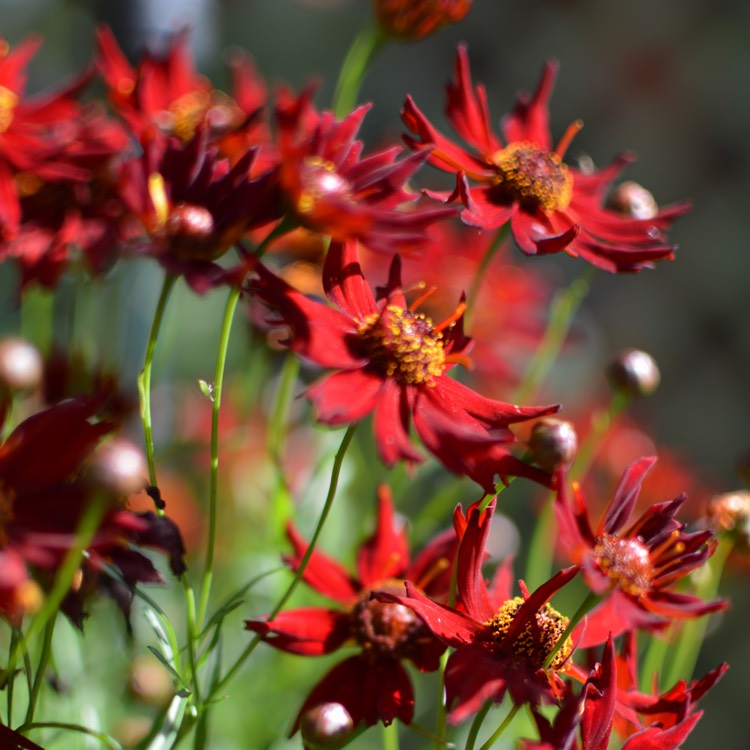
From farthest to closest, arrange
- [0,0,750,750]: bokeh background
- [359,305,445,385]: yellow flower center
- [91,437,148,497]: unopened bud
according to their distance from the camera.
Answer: [0,0,750,750]: bokeh background → [359,305,445,385]: yellow flower center → [91,437,148,497]: unopened bud

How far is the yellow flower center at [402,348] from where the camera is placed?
1.33ft

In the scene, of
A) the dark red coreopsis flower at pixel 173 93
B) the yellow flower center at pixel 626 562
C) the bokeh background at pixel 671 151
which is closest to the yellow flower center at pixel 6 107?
the dark red coreopsis flower at pixel 173 93

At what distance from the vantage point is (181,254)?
0.36 m

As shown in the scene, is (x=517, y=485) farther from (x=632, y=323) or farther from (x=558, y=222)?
(x=632, y=323)

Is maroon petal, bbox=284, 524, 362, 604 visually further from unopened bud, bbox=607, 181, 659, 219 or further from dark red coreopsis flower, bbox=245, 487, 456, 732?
unopened bud, bbox=607, 181, 659, 219

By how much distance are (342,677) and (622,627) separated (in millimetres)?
118

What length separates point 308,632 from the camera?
0.43 metres

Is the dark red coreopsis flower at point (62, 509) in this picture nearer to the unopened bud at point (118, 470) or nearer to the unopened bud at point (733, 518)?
the unopened bud at point (118, 470)

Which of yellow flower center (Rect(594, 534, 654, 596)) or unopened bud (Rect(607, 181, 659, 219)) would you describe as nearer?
yellow flower center (Rect(594, 534, 654, 596))

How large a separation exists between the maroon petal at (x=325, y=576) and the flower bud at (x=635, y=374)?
180 millimetres

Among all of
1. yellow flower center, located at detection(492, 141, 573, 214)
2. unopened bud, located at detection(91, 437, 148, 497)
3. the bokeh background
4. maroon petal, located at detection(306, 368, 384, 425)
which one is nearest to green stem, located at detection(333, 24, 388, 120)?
yellow flower center, located at detection(492, 141, 573, 214)

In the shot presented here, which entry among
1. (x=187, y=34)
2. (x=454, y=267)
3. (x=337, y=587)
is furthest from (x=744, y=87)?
(x=337, y=587)

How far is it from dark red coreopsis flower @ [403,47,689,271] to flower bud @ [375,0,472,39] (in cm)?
7

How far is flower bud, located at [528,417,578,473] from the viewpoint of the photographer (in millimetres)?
374
